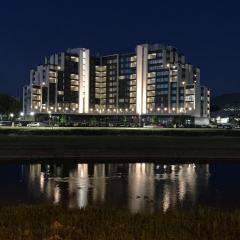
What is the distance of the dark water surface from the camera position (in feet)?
64.1

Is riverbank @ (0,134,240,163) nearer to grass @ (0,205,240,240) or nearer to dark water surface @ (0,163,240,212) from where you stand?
dark water surface @ (0,163,240,212)

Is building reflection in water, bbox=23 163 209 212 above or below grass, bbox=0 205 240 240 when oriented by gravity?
below

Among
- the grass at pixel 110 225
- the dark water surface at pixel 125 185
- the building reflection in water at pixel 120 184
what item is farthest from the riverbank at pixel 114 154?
the grass at pixel 110 225

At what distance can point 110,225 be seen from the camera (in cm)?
1050

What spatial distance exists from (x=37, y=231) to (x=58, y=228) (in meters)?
0.44

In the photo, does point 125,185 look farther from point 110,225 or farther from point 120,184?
point 110,225

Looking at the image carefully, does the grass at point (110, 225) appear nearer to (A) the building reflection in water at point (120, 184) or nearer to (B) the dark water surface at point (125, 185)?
(B) the dark water surface at point (125, 185)

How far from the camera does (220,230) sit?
1027cm

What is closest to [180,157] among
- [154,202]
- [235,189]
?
[235,189]

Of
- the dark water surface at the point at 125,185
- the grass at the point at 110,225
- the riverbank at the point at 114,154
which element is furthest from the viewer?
the riverbank at the point at 114,154

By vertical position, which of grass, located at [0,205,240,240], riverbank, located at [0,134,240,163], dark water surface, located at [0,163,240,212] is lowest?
dark water surface, located at [0,163,240,212]

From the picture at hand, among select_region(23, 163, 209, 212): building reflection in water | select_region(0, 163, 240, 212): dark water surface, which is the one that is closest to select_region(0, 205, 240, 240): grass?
select_region(0, 163, 240, 212): dark water surface

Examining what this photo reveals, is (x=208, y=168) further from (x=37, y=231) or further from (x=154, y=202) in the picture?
(x=37, y=231)

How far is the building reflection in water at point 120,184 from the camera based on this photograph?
1955cm
